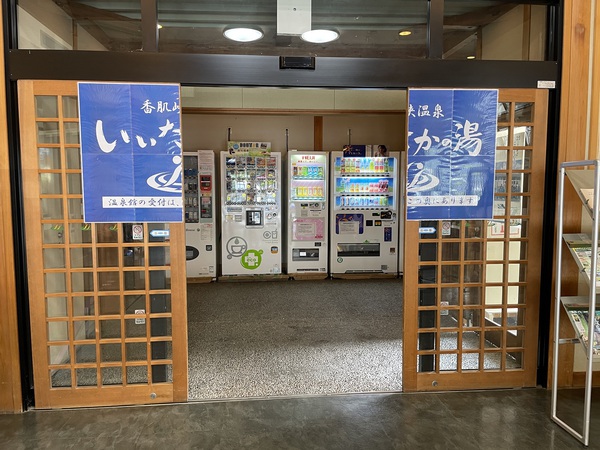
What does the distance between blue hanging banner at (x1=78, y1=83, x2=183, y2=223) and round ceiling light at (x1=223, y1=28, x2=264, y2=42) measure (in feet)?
2.40

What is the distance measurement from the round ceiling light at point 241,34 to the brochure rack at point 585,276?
89.2 inches

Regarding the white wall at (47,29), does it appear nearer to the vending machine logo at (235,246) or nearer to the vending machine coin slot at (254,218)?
the vending machine coin slot at (254,218)

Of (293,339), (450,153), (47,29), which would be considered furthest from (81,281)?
(450,153)

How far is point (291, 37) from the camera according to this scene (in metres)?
2.83

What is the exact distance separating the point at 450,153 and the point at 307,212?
3.72 meters

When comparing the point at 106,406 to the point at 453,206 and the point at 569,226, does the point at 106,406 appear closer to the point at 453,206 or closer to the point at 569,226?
the point at 453,206

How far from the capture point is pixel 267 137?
6805 mm

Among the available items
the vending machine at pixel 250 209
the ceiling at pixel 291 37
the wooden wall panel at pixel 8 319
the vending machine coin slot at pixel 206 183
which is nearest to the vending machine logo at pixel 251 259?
the vending machine at pixel 250 209

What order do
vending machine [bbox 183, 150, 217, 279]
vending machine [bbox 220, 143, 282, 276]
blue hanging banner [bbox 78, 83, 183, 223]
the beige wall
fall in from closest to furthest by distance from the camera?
blue hanging banner [bbox 78, 83, 183, 223], vending machine [bbox 183, 150, 217, 279], vending machine [bbox 220, 143, 282, 276], the beige wall

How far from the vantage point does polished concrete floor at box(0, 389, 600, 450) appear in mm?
2324

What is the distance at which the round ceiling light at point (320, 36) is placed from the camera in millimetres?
2881

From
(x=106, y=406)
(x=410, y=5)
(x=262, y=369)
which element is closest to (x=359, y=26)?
(x=410, y=5)

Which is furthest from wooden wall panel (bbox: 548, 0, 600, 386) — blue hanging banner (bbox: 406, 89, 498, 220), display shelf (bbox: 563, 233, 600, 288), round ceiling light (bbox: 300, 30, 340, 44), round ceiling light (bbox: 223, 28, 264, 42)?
round ceiling light (bbox: 223, 28, 264, 42)

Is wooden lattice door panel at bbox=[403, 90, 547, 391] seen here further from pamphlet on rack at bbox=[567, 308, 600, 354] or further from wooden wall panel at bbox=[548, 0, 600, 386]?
pamphlet on rack at bbox=[567, 308, 600, 354]
